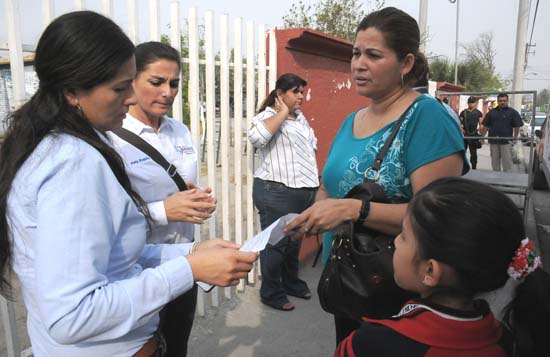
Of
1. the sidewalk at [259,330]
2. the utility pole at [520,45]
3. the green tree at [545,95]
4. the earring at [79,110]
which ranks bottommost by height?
the sidewalk at [259,330]

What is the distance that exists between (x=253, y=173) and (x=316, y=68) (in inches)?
56.5

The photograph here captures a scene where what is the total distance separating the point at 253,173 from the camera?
3.87 meters

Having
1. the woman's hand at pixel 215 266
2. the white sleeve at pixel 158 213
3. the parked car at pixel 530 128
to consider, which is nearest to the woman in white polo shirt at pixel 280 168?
the white sleeve at pixel 158 213

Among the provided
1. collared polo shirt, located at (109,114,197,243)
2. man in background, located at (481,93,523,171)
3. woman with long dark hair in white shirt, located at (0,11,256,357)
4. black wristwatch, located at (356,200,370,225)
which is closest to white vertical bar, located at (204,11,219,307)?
collared polo shirt, located at (109,114,197,243)

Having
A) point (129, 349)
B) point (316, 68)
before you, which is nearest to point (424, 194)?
point (129, 349)

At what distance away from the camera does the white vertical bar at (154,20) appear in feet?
9.09

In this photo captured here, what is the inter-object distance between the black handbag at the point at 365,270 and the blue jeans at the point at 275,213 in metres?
1.80

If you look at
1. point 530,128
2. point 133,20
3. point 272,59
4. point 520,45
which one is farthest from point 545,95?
point 133,20

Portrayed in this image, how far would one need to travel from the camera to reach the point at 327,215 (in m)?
1.54

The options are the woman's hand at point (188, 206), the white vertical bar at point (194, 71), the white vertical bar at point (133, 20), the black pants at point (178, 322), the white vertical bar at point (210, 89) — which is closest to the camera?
the woman's hand at point (188, 206)

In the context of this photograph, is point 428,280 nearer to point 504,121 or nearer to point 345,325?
point 345,325

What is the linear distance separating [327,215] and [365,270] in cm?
23

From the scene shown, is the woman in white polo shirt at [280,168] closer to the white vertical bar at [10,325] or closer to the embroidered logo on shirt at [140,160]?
the embroidered logo on shirt at [140,160]

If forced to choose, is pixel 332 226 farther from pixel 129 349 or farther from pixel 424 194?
pixel 129 349
